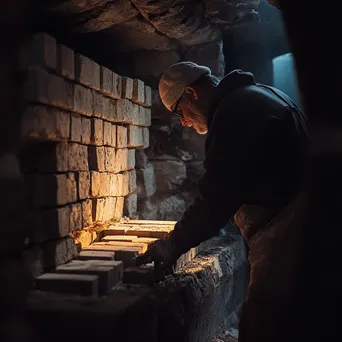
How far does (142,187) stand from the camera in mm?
5219

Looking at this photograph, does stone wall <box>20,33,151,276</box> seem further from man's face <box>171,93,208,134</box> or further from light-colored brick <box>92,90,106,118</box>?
man's face <box>171,93,208,134</box>

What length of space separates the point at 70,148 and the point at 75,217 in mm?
508

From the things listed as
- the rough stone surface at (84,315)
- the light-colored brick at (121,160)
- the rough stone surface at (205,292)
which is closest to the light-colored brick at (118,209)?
the light-colored brick at (121,160)

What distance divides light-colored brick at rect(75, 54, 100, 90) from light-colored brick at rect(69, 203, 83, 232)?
0.93m

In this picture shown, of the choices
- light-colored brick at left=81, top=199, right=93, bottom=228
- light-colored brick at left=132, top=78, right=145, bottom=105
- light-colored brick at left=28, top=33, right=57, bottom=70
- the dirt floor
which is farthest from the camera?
light-colored brick at left=132, top=78, right=145, bottom=105

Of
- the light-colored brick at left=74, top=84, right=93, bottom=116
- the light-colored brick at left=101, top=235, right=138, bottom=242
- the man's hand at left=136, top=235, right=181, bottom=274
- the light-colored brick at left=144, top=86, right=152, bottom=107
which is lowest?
the man's hand at left=136, top=235, right=181, bottom=274

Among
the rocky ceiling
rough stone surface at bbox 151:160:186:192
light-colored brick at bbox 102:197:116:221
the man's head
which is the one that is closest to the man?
the man's head

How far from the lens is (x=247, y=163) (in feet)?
9.91

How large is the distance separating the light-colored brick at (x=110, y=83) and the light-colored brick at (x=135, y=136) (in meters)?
0.47

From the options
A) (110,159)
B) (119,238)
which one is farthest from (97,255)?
(110,159)

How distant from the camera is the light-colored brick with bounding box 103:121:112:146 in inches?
161

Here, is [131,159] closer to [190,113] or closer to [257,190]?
[190,113]

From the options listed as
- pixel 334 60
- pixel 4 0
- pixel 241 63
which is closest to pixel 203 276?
pixel 334 60

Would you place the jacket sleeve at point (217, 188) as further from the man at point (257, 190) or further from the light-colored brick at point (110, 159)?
the light-colored brick at point (110, 159)
